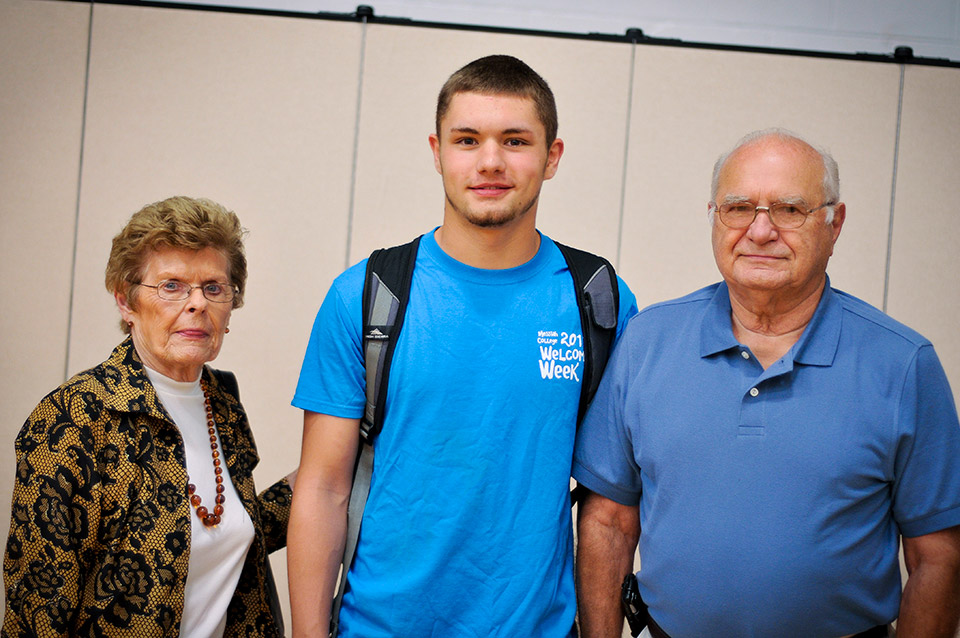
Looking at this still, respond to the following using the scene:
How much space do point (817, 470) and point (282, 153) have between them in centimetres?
305

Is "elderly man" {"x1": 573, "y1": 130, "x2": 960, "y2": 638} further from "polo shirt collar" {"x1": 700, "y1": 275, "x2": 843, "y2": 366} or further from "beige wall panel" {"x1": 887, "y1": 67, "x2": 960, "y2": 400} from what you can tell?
"beige wall panel" {"x1": 887, "y1": 67, "x2": 960, "y2": 400}

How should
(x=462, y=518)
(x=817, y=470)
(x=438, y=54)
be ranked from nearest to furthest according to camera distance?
(x=817, y=470)
(x=462, y=518)
(x=438, y=54)

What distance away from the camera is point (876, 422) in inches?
61.2

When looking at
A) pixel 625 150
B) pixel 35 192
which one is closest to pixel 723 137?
pixel 625 150

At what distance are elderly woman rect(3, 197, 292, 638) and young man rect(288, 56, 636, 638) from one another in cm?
20

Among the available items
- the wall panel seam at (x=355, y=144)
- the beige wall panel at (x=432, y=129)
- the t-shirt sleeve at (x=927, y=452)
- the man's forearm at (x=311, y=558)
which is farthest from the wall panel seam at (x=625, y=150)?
the man's forearm at (x=311, y=558)

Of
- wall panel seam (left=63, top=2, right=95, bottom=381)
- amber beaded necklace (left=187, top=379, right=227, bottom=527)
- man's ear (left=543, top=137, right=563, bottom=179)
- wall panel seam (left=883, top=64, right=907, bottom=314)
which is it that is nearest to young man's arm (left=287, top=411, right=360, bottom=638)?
amber beaded necklace (left=187, top=379, right=227, bottom=527)

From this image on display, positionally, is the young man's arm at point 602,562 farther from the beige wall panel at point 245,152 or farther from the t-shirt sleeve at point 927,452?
the beige wall panel at point 245,152

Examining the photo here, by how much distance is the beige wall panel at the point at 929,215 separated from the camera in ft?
12.8

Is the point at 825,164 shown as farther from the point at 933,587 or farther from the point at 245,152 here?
the point at 245,152

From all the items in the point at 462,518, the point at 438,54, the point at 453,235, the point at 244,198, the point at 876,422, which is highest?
the point at 438,54

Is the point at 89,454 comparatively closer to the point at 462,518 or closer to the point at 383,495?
the point at 383,495

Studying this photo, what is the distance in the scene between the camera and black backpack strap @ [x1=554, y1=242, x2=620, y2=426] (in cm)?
183

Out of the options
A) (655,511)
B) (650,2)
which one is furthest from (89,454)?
(650,2)
